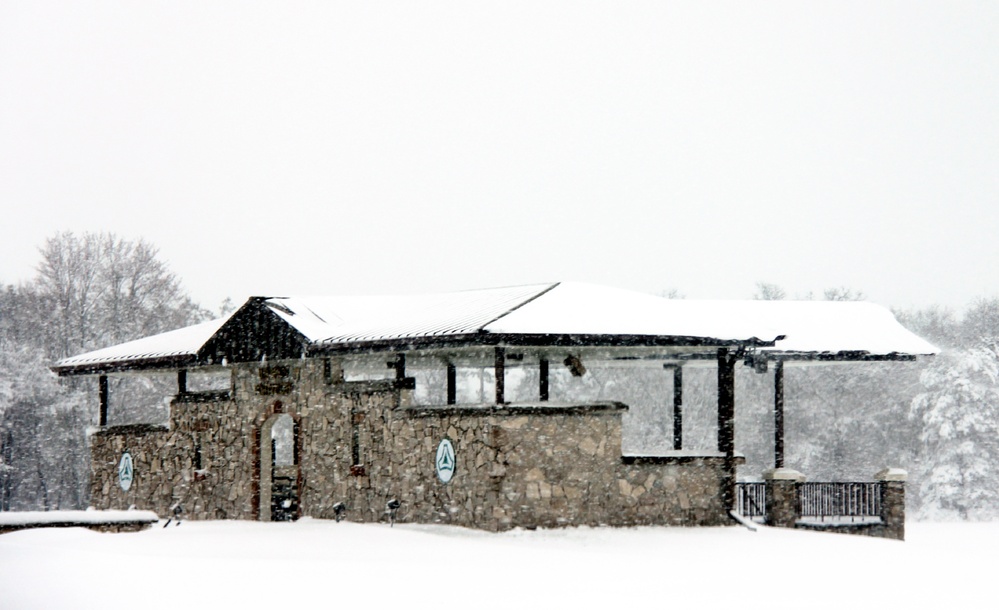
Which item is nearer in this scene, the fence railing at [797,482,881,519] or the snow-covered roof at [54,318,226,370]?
the fence railing at [797,482,881,519]

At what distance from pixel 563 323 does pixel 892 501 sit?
852 centimetres

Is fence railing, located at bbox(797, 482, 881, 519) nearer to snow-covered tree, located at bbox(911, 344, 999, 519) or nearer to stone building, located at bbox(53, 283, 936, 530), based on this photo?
stone building, located at bbox(53, 283, 936, 530)

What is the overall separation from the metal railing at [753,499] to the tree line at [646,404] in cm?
2256

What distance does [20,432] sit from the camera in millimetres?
45719

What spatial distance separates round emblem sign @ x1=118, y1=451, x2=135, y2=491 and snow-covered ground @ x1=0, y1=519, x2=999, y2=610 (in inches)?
244

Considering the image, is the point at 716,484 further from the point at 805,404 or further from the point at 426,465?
the point at 805,404

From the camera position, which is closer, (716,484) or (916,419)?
(716,484)

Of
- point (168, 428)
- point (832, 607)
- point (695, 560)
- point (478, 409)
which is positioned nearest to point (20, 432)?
point (168, 428)

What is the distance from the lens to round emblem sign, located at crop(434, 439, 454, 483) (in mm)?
20344

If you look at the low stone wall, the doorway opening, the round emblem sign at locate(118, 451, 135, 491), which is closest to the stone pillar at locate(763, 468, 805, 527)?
the low stone wall

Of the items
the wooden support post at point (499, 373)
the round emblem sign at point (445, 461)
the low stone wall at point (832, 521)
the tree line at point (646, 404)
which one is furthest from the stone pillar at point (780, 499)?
the tree line at point (646, 404)

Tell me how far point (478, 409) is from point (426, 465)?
5.48ft

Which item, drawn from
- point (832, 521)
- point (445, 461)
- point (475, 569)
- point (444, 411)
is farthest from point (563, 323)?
point (832, 521)

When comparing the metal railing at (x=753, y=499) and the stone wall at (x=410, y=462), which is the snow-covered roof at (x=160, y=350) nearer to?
the stone wall at (x=410, y=462)
